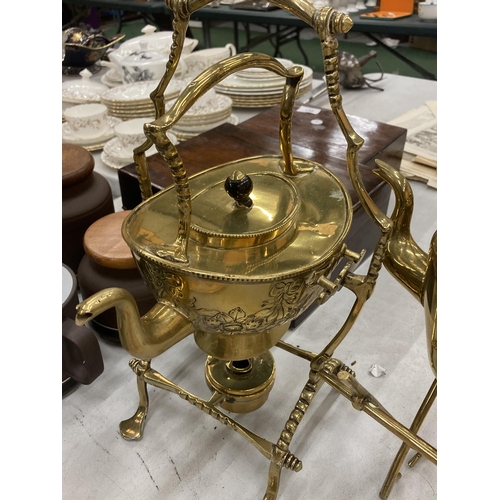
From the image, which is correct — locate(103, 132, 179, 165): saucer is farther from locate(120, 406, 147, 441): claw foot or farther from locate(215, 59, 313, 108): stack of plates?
locate(120, 406, 147, 441): claw foot

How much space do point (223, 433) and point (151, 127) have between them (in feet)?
1.39

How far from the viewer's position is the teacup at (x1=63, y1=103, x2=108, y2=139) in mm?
1112

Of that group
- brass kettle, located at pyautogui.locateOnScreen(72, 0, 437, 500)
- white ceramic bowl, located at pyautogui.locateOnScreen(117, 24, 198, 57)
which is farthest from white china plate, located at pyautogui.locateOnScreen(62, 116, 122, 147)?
brass kettle, located at pyautogui.locateOnScreen(72, 0, 437, 500)

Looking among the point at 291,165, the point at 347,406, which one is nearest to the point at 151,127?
the point at 291,165

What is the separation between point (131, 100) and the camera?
3.96 ft

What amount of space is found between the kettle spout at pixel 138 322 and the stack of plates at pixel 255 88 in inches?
40.3

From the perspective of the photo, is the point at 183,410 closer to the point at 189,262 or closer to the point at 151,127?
the point at 189,262

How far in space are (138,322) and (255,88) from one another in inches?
41.8

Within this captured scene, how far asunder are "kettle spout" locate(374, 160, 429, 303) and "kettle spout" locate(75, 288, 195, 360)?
0.22 m

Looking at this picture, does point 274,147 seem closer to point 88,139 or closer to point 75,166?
point 75,166

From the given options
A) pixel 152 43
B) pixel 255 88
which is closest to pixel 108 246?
pixel 255 88

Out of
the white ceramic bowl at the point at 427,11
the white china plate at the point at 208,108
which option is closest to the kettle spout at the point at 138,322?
the white china plate at the point at 208,108

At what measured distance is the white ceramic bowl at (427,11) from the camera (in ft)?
6.16

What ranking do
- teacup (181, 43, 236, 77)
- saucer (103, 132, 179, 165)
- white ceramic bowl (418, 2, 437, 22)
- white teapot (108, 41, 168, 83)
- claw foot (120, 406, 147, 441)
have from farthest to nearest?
1. white ceramic bowl (418, 2, 437, 22)
2. teacup (181, 43, 236, 77)
3. white teapot (108, 41, 168, 83)
4. saucer (103, 132, 179, 165)
5. claw foot (120, 406, 147, 441)
